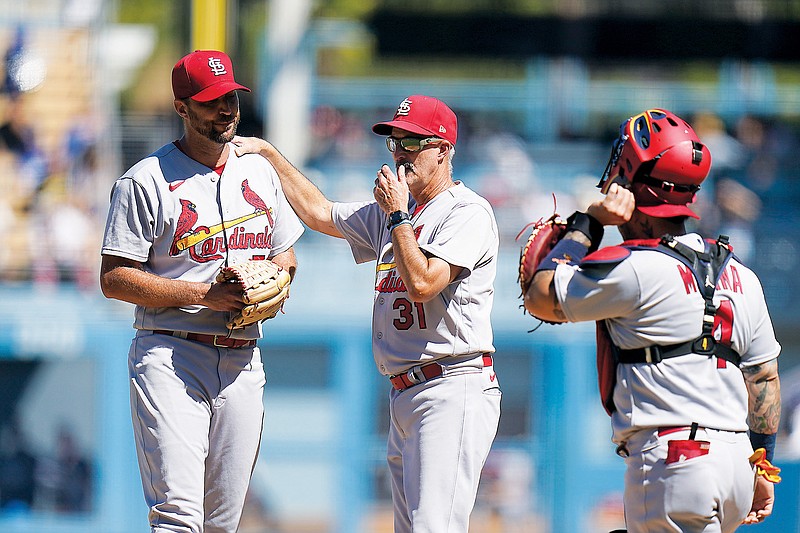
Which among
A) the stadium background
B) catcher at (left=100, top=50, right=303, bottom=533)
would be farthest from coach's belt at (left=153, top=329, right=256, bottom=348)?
the stadium background

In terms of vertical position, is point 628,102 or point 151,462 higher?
point 628,102

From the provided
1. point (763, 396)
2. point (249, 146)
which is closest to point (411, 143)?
point (249, 146)

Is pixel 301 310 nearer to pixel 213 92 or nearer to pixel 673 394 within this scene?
pixel 213 92

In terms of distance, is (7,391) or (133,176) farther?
(7,391)

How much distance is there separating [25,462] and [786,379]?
9619 mm

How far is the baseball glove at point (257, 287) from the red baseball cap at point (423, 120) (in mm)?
698

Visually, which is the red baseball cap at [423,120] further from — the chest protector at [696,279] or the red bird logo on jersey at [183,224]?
the chest protector at [696,279]

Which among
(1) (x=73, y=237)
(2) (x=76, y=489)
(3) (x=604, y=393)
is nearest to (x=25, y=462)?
(2) (x=76, y=489)

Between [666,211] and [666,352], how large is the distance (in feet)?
1.57

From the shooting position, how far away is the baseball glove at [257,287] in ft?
13.7

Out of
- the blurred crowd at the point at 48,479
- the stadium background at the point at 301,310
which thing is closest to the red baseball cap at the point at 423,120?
the stadium background at the point at 301,310

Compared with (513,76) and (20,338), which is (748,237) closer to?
(20,338)

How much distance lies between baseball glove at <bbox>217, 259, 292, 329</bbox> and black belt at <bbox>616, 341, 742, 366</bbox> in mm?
1320

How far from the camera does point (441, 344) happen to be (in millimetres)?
4328
